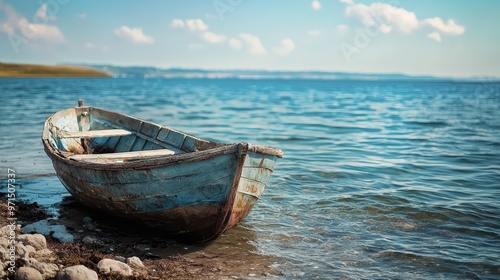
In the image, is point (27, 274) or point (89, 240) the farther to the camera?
point (89, 240)

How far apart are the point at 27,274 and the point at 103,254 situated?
4.27 ft

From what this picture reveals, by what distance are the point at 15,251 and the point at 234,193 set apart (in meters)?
3.09

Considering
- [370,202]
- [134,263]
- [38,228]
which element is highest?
[38,228]

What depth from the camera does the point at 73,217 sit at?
888cm

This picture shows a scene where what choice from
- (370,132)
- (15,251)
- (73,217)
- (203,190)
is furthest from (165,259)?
(370,132)

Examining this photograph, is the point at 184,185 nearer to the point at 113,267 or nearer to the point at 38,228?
the point at 113,267

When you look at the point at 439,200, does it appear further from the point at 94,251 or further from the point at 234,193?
the point at 94,251

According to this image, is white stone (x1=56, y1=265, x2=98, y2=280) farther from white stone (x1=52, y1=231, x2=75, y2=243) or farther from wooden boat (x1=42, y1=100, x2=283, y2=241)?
wooden boat (x1=42, y1=100, x2=283, y2=241)

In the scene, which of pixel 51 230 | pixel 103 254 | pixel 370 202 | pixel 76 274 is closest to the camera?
pixel 76 274

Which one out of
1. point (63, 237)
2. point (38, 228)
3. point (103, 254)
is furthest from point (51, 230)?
point (103, 254)

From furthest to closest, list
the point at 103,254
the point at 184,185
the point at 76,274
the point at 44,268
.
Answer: the point at 184,185, the point at 103,254, the point at 44,268, the point at 76,274

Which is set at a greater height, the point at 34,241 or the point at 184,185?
the point at 184,185

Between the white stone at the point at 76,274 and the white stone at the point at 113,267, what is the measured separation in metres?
0.31

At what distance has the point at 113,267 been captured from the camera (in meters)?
6.12
